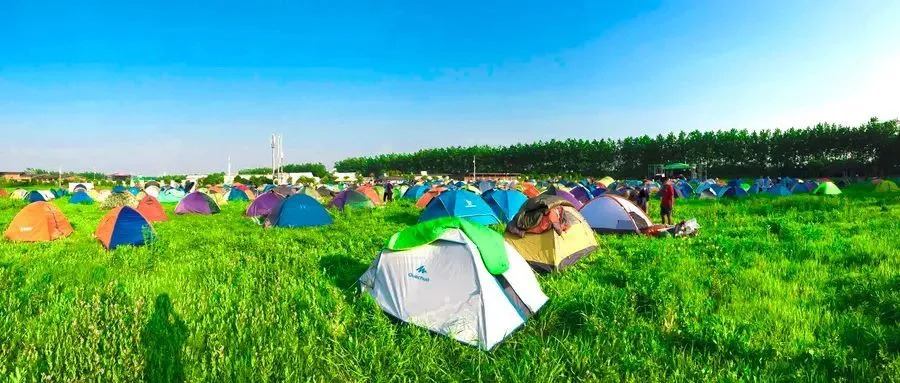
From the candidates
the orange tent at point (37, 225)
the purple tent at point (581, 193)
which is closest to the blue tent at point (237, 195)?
the orange tent at point (37, 225)

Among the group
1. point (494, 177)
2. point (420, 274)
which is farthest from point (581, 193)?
point (494, 177)

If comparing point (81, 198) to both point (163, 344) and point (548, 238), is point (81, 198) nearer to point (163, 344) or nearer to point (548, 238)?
point (163, 344)

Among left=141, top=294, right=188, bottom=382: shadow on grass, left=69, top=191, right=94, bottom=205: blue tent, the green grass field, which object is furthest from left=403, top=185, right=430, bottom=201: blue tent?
left=141, top=294, right=188, bottom=382: shadow on grass

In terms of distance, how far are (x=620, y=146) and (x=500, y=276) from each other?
3459 inches

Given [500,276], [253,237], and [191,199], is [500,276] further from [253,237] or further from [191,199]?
[191,199]

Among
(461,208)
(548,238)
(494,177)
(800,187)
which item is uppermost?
(494,177)

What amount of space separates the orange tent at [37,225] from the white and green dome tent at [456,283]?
1171 cm

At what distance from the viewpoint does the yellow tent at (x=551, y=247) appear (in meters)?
7.55

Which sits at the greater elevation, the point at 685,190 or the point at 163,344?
the point at 685,190

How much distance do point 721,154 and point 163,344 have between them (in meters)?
84.7

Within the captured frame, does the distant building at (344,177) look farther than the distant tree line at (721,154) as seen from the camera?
Yes

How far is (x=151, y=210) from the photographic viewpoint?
17.2m

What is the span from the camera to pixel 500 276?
16.9 ft

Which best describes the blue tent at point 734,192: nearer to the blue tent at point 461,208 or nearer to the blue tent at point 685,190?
the blue tent at point 685,190
